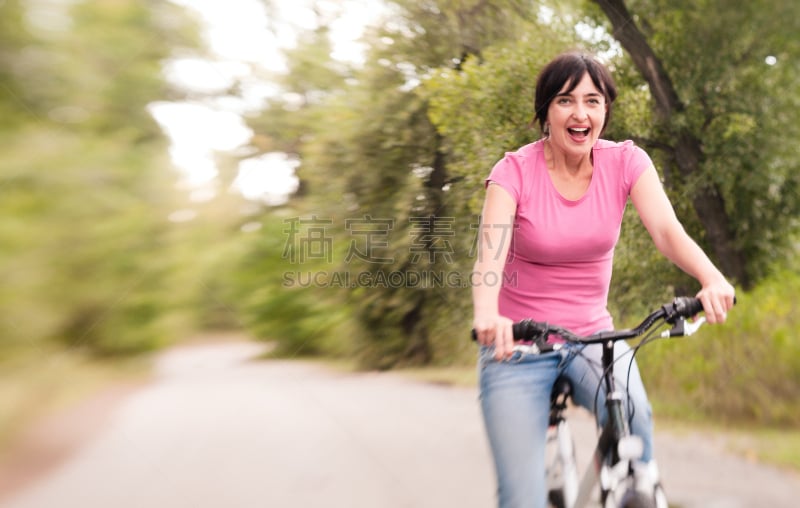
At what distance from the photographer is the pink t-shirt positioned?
1.85 meters

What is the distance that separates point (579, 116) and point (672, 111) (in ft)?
10.9

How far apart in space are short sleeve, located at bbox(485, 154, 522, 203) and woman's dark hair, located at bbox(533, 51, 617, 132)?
188mm

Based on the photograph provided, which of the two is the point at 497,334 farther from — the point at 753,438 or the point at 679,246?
the point at 753,438

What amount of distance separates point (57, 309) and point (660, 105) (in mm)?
4172

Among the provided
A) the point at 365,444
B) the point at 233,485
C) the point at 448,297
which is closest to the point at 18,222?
the point at 233,485

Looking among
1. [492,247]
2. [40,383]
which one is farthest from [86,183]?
[492,247]

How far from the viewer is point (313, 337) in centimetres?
752

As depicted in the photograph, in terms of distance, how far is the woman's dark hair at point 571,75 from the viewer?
72.6 inches

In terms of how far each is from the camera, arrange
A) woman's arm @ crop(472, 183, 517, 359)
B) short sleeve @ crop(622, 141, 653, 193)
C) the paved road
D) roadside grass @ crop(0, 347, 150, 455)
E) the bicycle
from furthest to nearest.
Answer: roadside grass @ crop(0, 347, 150, 455), the paved road, short sleeve @ crop(622, 141, 653, 193), woman's arm @ crop(472, 183, 517, 359), the bicycle

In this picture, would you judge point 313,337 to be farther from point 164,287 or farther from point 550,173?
point 550,173

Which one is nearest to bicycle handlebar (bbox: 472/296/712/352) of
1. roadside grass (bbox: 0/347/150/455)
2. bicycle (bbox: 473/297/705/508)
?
bicycle (bbox: 473/297/705/508)

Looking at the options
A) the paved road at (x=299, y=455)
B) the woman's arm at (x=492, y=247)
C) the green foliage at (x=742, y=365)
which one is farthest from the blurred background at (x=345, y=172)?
the woman's arm at (x=492, y=247)

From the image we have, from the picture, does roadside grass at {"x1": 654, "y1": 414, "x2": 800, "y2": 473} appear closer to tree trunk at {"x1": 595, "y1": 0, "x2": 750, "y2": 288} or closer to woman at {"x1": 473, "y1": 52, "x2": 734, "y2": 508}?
tree trunk at {"x1": 595, "y1": 0, "x2": 750, "y2": 288}

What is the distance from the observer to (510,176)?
6.20 ft
